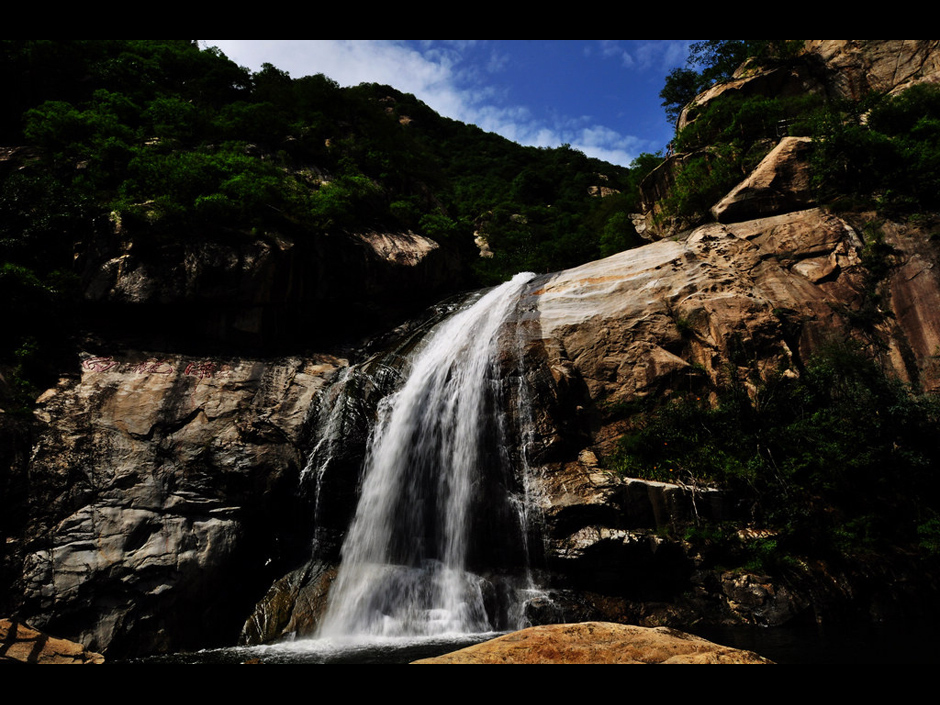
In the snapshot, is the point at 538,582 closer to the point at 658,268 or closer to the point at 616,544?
the point at 616,544

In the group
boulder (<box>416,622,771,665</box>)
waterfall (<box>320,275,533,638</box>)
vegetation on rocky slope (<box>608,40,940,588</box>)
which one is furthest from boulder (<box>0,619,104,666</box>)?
vegetation on rocky slope (<box>608,40,940,588</box>)

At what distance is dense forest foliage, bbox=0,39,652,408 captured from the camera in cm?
1424

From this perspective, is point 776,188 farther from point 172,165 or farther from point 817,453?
point 172,165

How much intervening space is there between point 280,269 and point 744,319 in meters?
13.6

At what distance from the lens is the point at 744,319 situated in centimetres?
1344

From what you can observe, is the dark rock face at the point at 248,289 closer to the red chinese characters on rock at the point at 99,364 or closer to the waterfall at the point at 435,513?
the red chinese characters on rock at the point at 99,364

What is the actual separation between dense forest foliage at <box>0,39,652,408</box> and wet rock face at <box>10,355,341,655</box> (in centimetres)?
239

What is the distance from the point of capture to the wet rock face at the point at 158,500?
9.41 meters

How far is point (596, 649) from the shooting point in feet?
16.2

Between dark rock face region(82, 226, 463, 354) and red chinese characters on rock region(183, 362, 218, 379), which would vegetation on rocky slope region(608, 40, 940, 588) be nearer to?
dark rock face region(82, 226, 463, 354)

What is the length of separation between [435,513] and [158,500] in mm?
6007

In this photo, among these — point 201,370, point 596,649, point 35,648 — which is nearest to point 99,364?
point 201,370

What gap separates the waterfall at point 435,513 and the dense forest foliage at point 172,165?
7.76m
